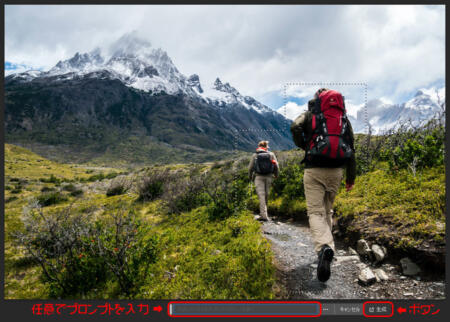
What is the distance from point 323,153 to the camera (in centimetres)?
318

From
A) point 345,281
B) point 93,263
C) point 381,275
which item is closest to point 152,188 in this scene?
point 93,263

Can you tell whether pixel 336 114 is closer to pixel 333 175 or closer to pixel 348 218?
pixel 333 175

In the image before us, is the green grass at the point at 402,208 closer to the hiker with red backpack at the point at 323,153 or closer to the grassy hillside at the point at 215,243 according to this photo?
the grassy hillside at the point at 215,243

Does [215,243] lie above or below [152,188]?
below

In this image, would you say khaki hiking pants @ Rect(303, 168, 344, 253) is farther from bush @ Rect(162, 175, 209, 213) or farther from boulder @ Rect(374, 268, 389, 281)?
bush @ Rect(162, 175, 209, 213)

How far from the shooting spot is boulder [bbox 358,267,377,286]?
289 centimetres

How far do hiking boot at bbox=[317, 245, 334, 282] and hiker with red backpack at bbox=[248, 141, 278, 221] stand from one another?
3.18 m

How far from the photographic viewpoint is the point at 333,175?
3.45 metres

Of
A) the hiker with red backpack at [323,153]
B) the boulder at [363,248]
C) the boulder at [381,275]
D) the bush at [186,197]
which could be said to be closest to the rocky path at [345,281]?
the boulder at [381,275]

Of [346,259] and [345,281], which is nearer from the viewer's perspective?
[345,281]

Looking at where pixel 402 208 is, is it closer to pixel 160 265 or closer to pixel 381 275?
pixel 381 275

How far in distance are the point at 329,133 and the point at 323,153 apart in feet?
1.03

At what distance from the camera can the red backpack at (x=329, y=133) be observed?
3.18m

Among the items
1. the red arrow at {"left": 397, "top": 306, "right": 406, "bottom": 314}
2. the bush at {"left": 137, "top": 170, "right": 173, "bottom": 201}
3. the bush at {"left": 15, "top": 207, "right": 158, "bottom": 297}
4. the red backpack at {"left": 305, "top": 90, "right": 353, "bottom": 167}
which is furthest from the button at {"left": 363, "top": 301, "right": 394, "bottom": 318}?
the bush at {"left": 137, "top": 170, "right": 173, "bottom": 201}
